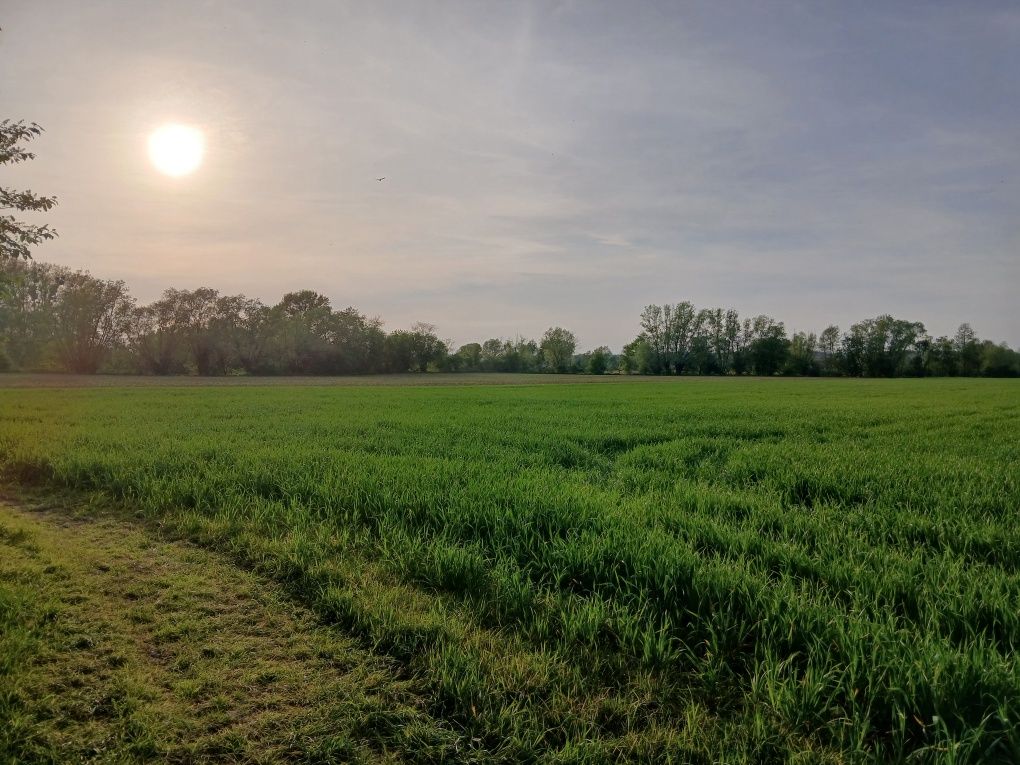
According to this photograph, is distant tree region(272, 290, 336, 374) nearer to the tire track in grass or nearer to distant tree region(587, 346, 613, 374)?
distant tree region(587, 346, 613, 374)

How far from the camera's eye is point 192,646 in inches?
141

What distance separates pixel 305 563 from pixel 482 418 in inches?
485

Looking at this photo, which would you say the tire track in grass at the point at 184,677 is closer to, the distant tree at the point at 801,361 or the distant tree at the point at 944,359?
the distant tree at the point at 801,361

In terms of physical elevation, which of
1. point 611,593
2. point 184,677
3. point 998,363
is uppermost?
point 998,363

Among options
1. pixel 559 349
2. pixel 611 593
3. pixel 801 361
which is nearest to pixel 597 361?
pixel 559 349

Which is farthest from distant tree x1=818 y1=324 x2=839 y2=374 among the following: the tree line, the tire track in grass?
the tire track in grass

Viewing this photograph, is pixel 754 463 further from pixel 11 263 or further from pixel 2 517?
pixel 11 263

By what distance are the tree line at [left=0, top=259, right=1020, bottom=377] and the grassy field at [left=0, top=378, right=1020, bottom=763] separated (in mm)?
50766

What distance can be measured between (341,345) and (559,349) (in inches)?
2287

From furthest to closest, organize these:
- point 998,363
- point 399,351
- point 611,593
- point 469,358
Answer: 1. point 469,358
2. point 998,363
3. point 399,351
4. point 611,593

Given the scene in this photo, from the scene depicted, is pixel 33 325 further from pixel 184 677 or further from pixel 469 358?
pixel 184 677

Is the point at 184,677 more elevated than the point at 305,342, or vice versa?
the point at 305,342

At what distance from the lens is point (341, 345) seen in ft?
277

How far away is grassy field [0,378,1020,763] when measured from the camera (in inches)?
106
